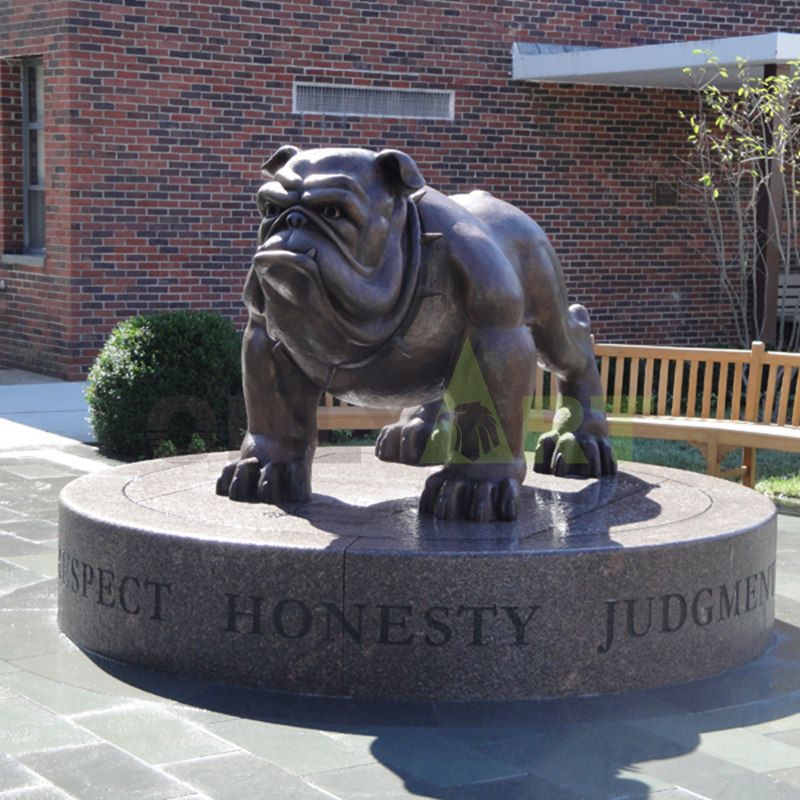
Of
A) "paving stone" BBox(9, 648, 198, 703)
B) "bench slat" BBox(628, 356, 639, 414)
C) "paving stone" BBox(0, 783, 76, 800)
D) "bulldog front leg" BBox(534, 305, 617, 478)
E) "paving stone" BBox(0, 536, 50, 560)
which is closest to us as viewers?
"paving stone" BBox(0, 783, 76, 800)

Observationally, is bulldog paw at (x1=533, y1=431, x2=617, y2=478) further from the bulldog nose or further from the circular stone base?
the bulldog nose

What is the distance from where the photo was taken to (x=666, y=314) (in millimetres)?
16797

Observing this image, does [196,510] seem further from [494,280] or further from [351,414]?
[351,414]

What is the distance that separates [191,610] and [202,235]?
9.36 m

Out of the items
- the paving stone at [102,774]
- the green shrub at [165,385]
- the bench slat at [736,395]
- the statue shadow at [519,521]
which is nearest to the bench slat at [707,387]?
the bench slat at [736,395]

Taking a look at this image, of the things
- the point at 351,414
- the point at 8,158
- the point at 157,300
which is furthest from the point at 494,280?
the point at 8,158

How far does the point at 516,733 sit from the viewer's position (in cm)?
442

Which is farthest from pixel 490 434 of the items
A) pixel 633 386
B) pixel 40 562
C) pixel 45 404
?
pixel 45 404

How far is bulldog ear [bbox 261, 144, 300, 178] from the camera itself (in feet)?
16.8

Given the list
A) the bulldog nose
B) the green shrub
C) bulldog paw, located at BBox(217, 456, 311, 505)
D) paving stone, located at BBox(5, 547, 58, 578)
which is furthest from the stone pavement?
the green shrub

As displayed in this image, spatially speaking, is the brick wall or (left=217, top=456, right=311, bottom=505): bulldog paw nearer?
(left=217, top=456, right=311, bottom=505): bulldog paw

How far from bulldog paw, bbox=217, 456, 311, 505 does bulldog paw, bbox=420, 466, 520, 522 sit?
579 mm

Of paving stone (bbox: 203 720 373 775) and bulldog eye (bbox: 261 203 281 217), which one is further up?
bulldog eye (bbox: 261 203 281 217)

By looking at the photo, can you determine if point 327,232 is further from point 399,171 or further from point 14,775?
point 14,775
